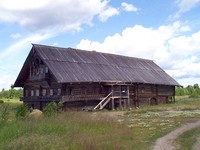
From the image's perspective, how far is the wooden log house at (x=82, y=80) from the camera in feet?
119

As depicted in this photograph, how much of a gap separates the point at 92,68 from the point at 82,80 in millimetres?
4362

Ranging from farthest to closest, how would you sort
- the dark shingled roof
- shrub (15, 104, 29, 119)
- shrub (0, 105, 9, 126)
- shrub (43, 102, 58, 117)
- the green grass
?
the dark shingled roof
shrub (43, 102, 58, 117)
shrub (15, 104, 29, 119)
shrub (0, 105, 9, 126)
the green grass

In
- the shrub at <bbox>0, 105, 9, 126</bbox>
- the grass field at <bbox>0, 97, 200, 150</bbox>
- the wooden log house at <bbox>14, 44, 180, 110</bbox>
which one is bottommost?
the grass field at <bbox>0, 97, 200, 150</bbox>

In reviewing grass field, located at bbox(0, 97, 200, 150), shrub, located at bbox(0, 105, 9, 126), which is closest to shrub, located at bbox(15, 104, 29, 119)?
grass field, located at bbox(0, 97, 200, 150)

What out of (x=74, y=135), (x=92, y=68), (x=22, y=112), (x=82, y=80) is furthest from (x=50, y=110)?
(x=92, y=68)

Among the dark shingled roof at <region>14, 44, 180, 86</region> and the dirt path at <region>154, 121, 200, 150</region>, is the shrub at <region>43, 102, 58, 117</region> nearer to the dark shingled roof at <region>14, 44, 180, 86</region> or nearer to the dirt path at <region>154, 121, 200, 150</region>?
the dirt path at <region>154, 121, 200, 150</region>

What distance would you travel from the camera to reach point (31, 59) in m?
40.0

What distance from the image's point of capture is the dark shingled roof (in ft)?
119

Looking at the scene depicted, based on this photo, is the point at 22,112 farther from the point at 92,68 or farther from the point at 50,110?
the point at 92,68

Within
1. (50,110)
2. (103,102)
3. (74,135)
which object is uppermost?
(103,102)

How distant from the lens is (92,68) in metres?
40.1

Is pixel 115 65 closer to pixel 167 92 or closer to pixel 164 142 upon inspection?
pixel 167 92

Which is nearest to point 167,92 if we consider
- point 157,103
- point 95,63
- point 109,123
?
point 157,103

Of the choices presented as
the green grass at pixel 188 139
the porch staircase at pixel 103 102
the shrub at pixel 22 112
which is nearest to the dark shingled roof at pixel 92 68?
the porch staircase at pixel 103 102
